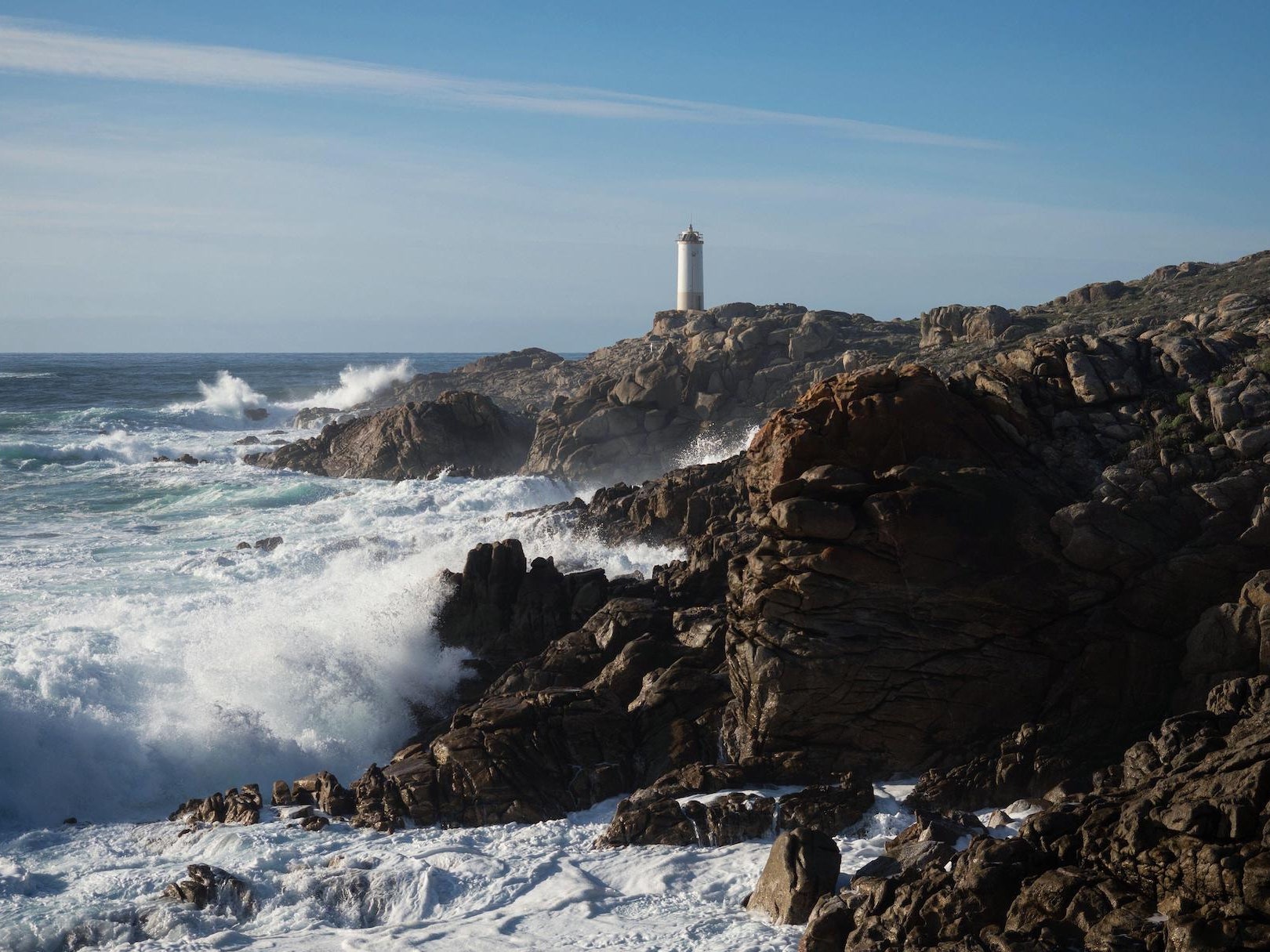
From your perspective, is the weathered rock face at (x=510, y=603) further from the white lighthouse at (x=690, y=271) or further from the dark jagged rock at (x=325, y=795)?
the white lighthouse at (x=690, y=271)

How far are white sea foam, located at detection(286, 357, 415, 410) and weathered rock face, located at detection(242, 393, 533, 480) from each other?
23723 mm

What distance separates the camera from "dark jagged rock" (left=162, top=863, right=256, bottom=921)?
1241 centimetres

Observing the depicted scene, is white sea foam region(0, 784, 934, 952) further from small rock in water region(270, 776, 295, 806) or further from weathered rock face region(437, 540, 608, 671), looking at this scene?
weathered rock face region(437, 540, 608, 671)

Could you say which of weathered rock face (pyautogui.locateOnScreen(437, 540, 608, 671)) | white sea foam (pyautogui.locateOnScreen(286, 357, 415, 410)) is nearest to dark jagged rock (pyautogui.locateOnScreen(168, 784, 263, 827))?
weathered rock face (pyautogui.locateOnScreen(437, 540, 608, 671))

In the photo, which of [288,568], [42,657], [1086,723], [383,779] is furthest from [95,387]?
[1086,723]

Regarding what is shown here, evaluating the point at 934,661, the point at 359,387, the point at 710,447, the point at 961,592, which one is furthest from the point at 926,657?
the point at 359,387

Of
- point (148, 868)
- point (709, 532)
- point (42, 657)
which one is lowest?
point (148, 868)

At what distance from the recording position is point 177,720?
58.4 ft

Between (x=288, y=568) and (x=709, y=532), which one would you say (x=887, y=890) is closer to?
(x=709, y=532)

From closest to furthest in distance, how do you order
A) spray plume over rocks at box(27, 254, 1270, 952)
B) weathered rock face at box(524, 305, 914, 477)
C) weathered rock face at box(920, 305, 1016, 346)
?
1. spray plume over rocks at box(27, 254, 1270, 952)
2. weathered rock face at box(920, 305, 1016, 346)
3. weathered rock face at box(524, 305, 914, 477)

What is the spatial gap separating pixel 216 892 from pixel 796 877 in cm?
627

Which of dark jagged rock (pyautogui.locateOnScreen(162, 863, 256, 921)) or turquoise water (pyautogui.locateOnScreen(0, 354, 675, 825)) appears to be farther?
turquoise water (pyautogui.locateOnScreen(0, 354, 675, 825))

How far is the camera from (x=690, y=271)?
70438 millimetres

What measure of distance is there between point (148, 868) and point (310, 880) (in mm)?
2226
